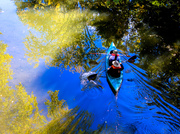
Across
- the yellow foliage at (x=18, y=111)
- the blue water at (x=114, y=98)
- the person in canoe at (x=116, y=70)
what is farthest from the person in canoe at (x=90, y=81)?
the yellow foliage at (x=18, y=111)

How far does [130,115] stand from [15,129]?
478 cm

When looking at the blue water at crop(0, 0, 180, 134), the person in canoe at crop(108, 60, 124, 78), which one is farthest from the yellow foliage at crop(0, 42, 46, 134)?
the person in canoe at crop(108, 60, 124, 78)

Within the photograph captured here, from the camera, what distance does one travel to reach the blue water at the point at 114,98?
525cm

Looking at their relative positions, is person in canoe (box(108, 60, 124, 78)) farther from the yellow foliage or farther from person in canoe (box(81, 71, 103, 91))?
the yellow foliage

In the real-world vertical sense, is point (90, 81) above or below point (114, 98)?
above

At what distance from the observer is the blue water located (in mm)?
5254

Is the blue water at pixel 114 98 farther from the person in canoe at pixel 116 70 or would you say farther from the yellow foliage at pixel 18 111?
the person in canoe at pixel 116 70

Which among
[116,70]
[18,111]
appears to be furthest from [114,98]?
[18,111]

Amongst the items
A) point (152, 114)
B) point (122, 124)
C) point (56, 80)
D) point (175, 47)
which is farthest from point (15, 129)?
point (175, 47)

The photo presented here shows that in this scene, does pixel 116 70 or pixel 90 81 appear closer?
pixel 116 70

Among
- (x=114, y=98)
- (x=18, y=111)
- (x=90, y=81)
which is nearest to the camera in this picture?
(x=18, y=111)

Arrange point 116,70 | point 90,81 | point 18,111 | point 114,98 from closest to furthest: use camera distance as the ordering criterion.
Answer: point 18,111
point 114,98
point 116,70
point 90,81

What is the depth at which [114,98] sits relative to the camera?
6137 millimetres

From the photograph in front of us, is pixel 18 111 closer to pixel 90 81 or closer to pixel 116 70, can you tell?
pixel 90 81
